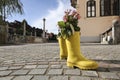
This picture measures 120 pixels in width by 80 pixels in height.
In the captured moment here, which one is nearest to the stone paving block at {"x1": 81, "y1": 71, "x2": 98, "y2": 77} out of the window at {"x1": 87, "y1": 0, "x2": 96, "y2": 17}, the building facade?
the building facade

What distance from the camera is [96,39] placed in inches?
1027

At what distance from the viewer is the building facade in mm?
25219

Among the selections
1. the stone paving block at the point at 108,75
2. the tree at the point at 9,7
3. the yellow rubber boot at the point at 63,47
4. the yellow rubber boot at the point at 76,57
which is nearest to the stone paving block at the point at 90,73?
the stone paving block at the point at 108,75

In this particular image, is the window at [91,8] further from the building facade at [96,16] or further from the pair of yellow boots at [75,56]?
the pair of yellow boots at [75,56]

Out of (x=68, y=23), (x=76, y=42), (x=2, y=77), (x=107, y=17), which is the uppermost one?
(x=107, y=17)

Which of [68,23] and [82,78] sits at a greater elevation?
[68,23]

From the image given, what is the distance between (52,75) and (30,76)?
0.36 m

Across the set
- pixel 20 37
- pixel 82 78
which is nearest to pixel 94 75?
pixel 82 78

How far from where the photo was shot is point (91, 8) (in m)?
26.8

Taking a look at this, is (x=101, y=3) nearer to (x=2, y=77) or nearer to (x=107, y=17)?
(x=107, y=17)

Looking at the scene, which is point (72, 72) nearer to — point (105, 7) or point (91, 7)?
point (105, 7)

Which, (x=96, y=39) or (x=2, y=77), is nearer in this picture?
(x=2, y=77)

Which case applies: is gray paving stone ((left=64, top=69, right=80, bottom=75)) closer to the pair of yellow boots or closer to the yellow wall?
the pair of yellow boots

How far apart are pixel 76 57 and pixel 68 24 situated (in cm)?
73
